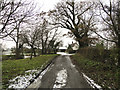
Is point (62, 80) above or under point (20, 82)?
under

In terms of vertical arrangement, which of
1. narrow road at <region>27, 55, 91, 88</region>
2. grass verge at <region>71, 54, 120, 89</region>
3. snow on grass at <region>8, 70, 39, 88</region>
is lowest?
narrow road at <region>27, 55, 91, 88</region>

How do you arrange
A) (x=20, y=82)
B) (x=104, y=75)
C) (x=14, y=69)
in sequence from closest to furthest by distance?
(x=20, y=82)
(x=104, y=75)
(x=14, y=69)

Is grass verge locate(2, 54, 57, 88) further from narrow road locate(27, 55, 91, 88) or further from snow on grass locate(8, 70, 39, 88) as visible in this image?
narrow road locate(27, 55, 91, 88)

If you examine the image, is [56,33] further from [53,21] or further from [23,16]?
[23,16]

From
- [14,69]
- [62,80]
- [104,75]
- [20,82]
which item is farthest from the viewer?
[14,69]

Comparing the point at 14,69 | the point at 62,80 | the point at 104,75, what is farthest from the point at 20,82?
the point at 104,75

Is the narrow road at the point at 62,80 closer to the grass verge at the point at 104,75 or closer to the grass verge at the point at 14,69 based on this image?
the grass verge at the point at 104,75

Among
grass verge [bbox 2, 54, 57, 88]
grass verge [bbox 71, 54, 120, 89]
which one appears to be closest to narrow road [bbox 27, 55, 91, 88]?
grass verge [bbox 71, 54, 120, 89]

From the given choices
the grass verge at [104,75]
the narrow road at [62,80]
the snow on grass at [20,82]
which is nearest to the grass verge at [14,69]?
the snow on grass at [20,82]

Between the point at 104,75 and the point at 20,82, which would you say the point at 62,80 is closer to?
the point at 20,82

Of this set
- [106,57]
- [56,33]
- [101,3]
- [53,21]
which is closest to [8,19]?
[101,3]

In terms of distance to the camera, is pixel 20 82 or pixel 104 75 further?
pixel 104 75

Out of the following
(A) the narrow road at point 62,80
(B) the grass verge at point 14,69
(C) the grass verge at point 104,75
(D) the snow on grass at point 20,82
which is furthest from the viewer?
(B) the grass verge at point 14,69

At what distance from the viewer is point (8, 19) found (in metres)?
5.78
